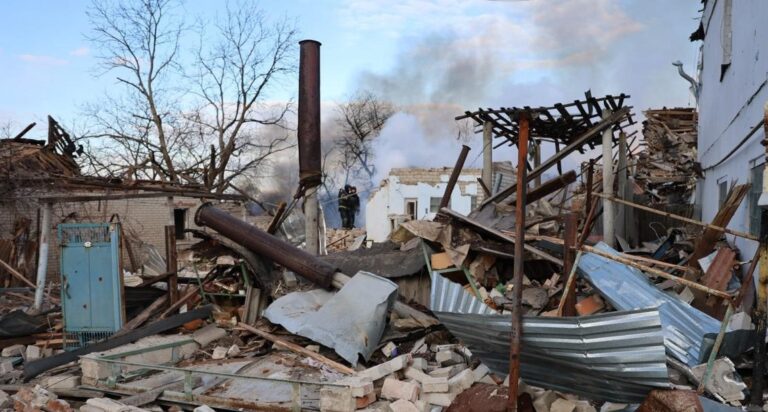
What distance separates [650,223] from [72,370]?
42.7 feet

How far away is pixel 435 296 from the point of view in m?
7.53

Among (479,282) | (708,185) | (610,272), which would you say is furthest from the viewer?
(708,185)

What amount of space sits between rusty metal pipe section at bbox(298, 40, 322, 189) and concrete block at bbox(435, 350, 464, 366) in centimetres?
556

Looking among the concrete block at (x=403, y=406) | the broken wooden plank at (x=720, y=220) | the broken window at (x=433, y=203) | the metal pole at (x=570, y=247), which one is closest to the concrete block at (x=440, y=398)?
the concrete block at (x=403, y=406)

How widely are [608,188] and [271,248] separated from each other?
6147 mm

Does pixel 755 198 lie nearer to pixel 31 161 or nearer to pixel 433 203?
pixel 31 161

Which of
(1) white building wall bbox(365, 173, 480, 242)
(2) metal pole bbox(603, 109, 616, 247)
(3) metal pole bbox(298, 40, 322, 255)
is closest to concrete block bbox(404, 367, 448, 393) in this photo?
(2) metal pole bbox(603, 109, 616, 247)

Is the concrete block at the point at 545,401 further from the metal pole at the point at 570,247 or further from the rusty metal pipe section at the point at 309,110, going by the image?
the rusty metal pipe section at the point at 309,110

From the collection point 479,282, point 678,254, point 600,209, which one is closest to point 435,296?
point 479,282

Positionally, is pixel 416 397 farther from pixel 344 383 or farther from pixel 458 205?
pixel 458 205

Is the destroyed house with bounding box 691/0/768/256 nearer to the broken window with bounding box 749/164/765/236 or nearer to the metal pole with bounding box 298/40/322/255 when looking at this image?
the broken window with bounding box 749/164/765/236

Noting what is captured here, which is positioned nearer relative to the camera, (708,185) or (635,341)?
(635,341)

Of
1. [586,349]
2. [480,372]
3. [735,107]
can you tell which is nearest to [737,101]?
[735,107]

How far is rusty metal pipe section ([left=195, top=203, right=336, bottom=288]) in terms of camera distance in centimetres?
880
